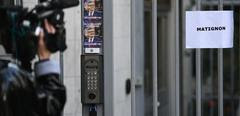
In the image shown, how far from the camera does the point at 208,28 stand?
491cm

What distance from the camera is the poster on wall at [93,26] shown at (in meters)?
4.68

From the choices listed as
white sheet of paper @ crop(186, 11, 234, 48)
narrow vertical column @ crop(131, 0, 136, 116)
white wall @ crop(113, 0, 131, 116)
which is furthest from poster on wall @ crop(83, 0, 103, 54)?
white sheet of paper @ crop(186, 11, 234, 48)

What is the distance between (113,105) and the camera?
474 centimetres

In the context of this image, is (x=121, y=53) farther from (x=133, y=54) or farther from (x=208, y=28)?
(x=208, y=28)

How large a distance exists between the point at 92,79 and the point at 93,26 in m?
0.38

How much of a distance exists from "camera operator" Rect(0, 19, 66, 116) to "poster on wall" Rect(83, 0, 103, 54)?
0.78m

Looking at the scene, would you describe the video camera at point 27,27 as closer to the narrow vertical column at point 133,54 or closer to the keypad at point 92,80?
the keypad at point 92,80

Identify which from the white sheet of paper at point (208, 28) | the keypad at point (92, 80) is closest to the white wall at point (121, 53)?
the keypad at point (92, 80)

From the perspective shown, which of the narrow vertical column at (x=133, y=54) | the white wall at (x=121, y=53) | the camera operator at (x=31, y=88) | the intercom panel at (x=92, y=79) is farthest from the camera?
the narrow vertical column at (x=133, y=54)

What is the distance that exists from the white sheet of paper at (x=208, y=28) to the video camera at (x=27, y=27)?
1.29 metres

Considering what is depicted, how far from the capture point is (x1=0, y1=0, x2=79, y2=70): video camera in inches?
152

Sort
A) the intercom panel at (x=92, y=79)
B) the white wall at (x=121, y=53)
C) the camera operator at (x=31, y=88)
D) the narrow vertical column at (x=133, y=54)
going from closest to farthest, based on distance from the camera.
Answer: the camera operator at (x=31, y=88) → the intercom panel at (x=92, y=79) → the white wall at (x=121, y=53) → the narrow vertical column at (x=133, y=54)

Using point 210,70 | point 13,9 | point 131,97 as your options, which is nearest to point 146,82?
point 131,97

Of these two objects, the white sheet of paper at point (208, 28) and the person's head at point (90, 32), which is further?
the white sheet of paper at point (208, 28)
